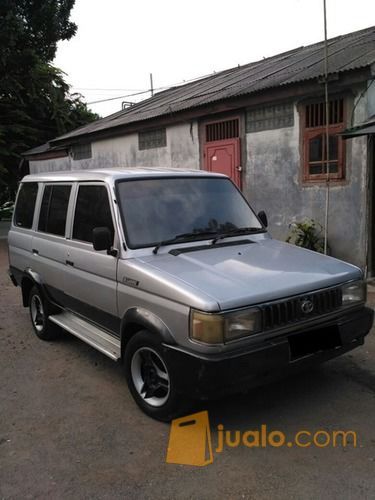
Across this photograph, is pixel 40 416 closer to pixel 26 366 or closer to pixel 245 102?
pixel 26 366

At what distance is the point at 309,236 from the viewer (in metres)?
7.71

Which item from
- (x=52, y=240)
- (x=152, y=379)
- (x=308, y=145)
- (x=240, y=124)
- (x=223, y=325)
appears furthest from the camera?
(x=240, y=124)

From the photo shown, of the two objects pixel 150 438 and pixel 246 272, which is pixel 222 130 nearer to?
pixel 246 272

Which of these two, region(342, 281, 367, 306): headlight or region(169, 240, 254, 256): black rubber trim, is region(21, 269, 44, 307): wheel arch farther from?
region(342, 281, 367, 306): headlight

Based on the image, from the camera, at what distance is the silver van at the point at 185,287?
2982mm

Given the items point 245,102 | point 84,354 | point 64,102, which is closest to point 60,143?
point 64,102

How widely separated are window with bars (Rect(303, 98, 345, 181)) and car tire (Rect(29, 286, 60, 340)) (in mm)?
4819

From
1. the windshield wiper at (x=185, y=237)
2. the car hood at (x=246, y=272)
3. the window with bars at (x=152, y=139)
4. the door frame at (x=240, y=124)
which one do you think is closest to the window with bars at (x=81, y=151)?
the window with bars at (x=152, y=139)

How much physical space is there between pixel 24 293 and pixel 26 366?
4.31ft

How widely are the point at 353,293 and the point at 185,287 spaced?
4.60ft

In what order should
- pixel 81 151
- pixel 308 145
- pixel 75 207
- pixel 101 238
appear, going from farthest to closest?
1. pixel 81 151
2. pixel 308 145
3. pixel 75 207
4. pixel 101 238

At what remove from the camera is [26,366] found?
462 cm

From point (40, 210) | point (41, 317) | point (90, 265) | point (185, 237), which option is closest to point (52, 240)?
point (40, 210)

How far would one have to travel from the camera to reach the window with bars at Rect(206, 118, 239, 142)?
9.21 meters
